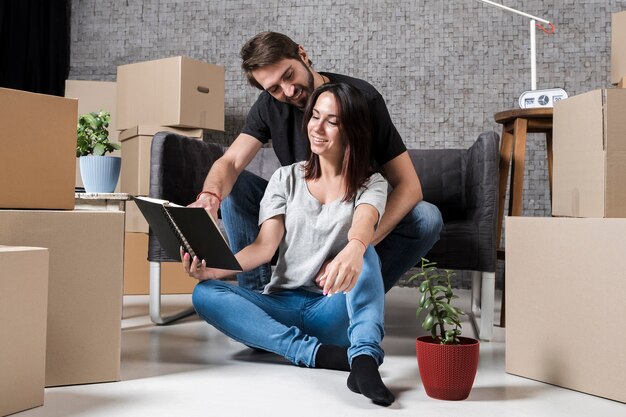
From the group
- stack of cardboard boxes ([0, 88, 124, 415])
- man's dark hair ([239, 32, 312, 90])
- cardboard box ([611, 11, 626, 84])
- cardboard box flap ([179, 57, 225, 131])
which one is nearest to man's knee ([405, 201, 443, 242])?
man's dark hair ([239, 32, 312, 90])

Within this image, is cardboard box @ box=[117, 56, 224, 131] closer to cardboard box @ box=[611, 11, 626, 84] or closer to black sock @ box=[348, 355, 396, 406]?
cardboard box @ box=[611, 11, 626, 84]

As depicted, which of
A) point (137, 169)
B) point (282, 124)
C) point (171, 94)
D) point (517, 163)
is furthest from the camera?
point (171, 94)

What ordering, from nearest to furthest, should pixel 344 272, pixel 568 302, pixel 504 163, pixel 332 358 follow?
pixel 344 272 < pixel 568 302 < pixel 332 358 < pixel 504 163

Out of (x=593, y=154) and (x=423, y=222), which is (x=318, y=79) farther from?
(x=593, y=154)

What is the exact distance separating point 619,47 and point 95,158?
5.60 feet

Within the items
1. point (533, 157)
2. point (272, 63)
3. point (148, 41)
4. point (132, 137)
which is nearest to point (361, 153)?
point (272, 63)

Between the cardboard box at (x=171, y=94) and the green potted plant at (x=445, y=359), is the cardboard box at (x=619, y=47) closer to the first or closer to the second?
the green potted plant at (x=445, y=359)

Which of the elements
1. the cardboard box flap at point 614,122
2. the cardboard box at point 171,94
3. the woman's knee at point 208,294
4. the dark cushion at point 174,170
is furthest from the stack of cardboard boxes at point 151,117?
the cardboard box flap at point 614,122

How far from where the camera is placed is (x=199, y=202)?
1624 millimetres

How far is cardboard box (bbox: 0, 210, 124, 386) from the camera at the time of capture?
1.34 meters

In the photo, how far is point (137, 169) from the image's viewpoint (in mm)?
2857

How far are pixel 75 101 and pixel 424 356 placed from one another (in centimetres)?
85

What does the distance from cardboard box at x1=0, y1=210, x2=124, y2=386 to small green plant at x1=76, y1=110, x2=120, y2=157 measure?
1.01 metres

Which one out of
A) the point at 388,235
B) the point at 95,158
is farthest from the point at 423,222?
the point at 95,158
